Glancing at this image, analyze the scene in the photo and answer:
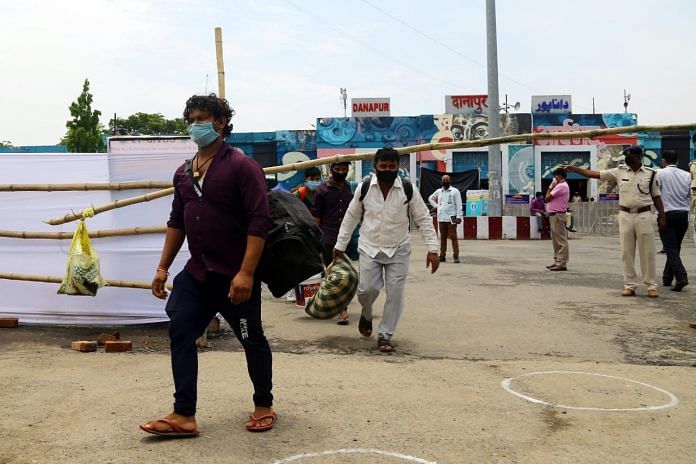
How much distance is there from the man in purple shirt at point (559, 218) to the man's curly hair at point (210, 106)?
9080 mm

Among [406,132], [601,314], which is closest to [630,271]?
[601,314]

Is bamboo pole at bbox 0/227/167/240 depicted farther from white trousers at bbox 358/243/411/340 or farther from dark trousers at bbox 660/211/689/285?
dark trousers at bbox 660/211/689/285

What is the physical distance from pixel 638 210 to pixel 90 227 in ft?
20.8

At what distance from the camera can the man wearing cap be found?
9242 mm

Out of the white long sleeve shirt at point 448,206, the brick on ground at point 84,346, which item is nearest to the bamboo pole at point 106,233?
the brick on ground at point 84,346

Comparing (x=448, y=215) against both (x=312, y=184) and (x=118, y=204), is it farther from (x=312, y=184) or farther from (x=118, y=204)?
(x=118, y=204)

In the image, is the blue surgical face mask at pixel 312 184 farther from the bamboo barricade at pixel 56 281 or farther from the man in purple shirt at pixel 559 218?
the man in purple shirt at pixel 559 218

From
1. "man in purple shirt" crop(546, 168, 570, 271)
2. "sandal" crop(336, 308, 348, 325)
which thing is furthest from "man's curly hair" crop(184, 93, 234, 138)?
"man in purple shirt" crop(546, 168, 570, 271)

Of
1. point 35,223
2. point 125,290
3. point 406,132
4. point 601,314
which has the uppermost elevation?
point 406,132

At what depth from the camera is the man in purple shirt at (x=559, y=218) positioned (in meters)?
12.6

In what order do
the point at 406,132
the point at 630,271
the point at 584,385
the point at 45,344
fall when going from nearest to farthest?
the point at 584,385
the point at 45,344
the point at 630,271
the point at 406,132

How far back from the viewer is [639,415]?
4.41 metres

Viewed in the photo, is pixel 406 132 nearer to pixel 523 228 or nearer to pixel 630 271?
pixel 523 228

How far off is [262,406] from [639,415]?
2.18m
